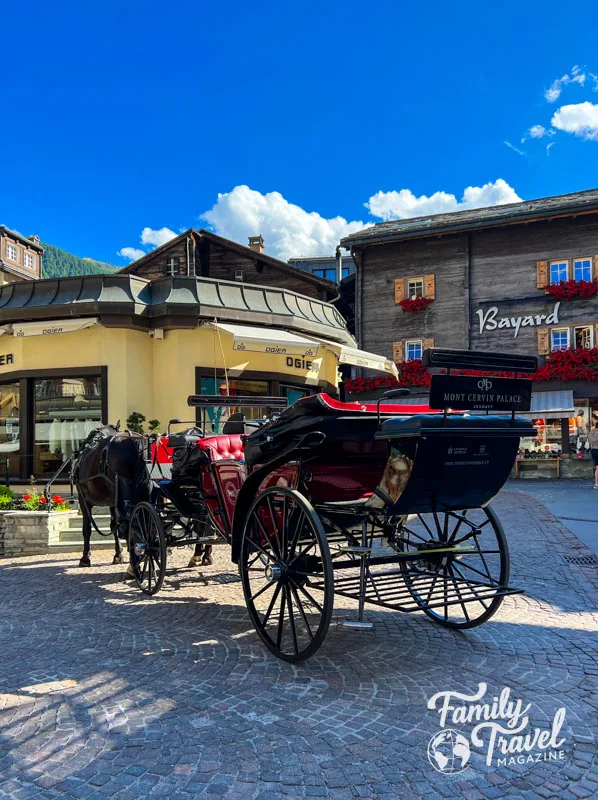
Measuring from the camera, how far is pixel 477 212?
25.3 meters

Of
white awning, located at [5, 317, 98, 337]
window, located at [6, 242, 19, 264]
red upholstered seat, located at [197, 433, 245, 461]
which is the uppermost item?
window, located at [6, 242, 19, 264]

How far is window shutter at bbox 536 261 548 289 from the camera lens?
22.5 meters

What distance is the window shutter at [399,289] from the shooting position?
24.8m

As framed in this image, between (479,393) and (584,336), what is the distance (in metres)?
20.8

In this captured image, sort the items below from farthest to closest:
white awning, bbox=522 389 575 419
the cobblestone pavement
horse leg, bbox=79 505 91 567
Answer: white awning, bbox=522 389 575 419 → horse leg, bbox=79 505 91 567 → the cobblestone pavement

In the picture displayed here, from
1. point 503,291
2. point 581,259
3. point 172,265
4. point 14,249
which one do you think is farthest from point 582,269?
point 14,249

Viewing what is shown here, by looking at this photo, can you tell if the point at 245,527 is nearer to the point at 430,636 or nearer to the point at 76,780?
the point at 430,636

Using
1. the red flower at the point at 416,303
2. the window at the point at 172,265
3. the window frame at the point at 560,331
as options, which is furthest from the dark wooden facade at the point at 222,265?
the window frame at the point at 560,331

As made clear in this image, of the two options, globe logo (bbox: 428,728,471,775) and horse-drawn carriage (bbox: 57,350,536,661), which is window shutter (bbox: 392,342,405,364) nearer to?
horse-drawn carriage (bbox: 57,350,536,661)

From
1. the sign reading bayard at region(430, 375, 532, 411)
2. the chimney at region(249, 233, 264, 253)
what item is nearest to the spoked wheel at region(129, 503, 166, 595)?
the sign reading bayard at region(430, 375, 532, 411)

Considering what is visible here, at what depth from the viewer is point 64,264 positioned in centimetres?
15375

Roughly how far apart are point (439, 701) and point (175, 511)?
11.8 ft

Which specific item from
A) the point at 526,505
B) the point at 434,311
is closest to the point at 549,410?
the point at 434,311

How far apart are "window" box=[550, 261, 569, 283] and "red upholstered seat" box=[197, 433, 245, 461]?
20.2 metres
